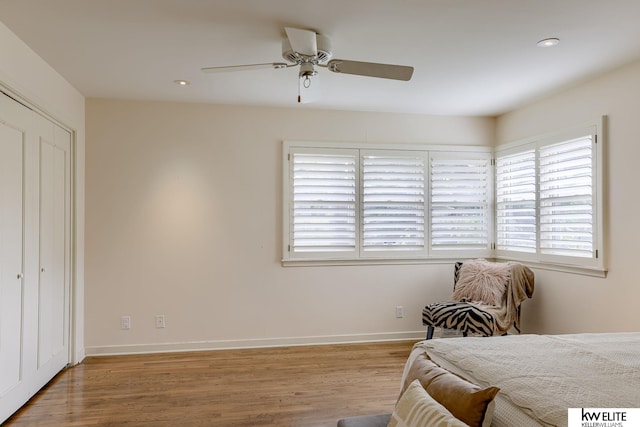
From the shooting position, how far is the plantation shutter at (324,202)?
437 centimetres

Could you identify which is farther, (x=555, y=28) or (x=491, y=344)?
(x=555, y=28)

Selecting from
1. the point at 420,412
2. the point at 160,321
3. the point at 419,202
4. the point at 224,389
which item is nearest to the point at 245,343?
the point at 160,321

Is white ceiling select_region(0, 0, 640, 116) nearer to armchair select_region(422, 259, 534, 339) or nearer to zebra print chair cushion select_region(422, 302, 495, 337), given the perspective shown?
armchair select_region(422, 259, 534, 339)

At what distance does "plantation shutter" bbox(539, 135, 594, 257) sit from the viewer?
3.50m

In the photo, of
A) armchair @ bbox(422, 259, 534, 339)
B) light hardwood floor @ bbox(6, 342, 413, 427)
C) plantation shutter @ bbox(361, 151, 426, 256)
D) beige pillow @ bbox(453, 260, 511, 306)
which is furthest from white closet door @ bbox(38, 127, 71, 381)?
beige pillow @ bbox(453, 260, 511, 306)

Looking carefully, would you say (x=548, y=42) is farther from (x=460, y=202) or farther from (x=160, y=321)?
(x=160, y=321)

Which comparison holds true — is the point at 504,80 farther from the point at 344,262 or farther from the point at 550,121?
the point at 344,262

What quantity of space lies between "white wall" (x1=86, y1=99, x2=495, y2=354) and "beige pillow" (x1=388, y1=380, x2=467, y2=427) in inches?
114

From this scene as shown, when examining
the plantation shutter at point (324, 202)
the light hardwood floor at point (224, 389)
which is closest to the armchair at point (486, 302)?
the light hardwood floor at point (224, 389)

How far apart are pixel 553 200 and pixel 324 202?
87.1 inches

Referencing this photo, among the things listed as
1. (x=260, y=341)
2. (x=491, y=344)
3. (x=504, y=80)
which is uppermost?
(x=504, y=80)

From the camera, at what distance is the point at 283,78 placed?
3.45m

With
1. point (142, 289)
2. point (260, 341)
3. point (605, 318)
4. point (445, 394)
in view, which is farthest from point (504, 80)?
point (142, 289)

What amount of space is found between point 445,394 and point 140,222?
11.5ft
